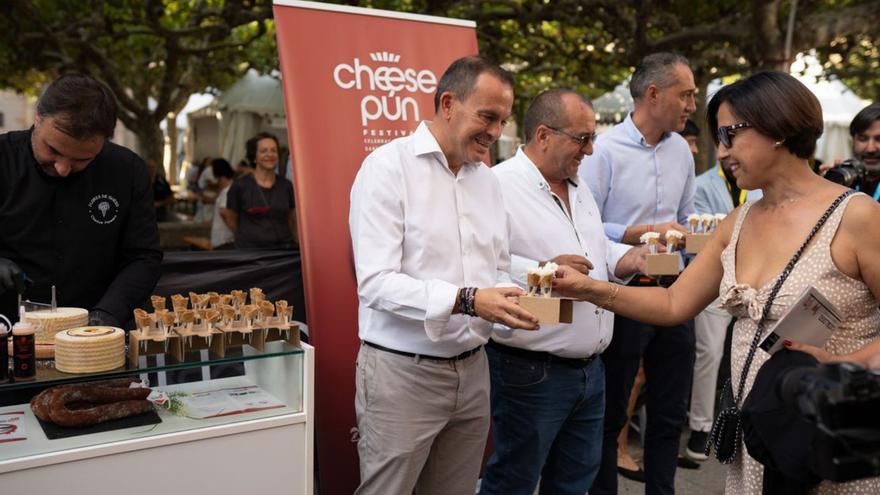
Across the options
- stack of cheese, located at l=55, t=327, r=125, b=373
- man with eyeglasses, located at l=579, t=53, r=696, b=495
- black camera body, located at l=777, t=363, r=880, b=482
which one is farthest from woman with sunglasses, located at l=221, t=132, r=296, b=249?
black camera body, located at l=777, t=363, r=880, b=482

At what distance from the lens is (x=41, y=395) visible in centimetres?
251

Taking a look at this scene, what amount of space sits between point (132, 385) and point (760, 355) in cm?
203

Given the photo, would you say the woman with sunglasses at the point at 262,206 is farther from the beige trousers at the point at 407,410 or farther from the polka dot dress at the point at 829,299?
the polka dot dress at the point at 829,299

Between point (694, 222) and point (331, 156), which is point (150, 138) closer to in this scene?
point (331, 156)

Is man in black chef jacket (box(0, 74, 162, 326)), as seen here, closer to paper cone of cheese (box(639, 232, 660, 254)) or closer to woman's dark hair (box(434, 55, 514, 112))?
woman's dark hair (box(434, 55, 514, 112))

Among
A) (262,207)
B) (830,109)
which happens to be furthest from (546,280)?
(830,109)

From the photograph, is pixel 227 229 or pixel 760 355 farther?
pixel 227 229

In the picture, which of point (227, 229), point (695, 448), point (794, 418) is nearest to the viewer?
point (794, 418)

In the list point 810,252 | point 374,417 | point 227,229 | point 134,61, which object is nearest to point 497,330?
point 374,417

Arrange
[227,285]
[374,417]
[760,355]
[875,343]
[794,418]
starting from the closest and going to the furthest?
[794,418], [875,343], [760,355], [374,417], [227,285]

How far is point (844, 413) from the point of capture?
143 centimetres

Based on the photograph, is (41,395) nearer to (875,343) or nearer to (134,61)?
(875,343)

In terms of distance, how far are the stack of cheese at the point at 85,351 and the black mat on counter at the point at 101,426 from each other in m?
0.23

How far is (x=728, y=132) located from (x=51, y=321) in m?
2.20
